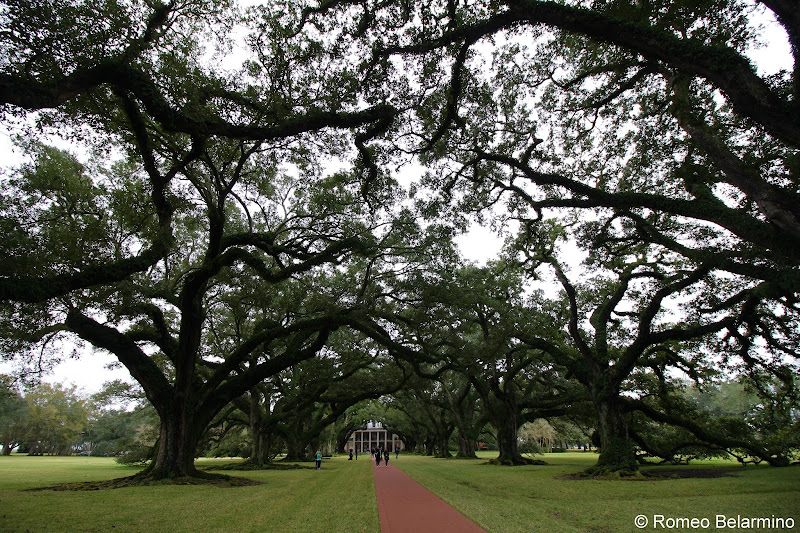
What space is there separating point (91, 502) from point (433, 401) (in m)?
28.8

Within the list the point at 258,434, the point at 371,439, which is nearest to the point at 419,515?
the point at 258,434

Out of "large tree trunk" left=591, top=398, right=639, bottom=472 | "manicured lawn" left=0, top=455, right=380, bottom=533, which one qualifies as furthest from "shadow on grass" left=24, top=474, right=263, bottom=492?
"large tree trunk" left=591, top=398, right=639, bottom=472

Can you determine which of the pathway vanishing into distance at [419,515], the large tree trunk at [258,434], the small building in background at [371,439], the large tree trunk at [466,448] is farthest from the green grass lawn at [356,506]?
the small building in background at [371,439]

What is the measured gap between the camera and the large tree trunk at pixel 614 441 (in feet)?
44.8

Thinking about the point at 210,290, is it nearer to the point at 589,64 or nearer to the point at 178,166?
the point at 178,166

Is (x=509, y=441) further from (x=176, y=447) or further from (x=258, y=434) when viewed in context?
(x=176, y=447)

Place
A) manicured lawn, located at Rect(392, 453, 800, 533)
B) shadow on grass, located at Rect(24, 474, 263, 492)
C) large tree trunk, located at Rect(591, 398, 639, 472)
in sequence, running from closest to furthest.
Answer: manicured lawn, located at Rect(392, 453, 800, 533)
shadow on grass, located at Rect(24, 474, 263, 492)
large tree trunk, located at Rect(591, 398, 639, 472)

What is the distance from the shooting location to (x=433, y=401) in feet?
113

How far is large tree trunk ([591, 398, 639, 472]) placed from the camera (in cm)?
1366
